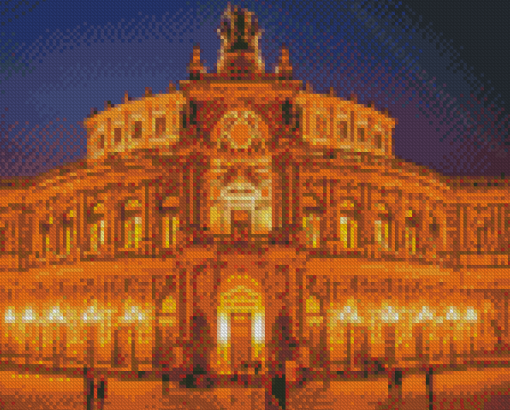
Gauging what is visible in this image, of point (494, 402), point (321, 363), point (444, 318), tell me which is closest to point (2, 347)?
point (321, 363)

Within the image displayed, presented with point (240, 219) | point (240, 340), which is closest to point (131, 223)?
point (240, 219)

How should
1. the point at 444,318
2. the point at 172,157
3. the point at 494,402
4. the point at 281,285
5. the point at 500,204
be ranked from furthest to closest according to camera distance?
1. the point at 500,204
2. the point at 444,318
3. the point at 172,157
4. the point at 281,285
5. the point at 494,402

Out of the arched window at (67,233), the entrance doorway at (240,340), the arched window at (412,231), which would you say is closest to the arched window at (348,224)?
the arched window at (412,231)

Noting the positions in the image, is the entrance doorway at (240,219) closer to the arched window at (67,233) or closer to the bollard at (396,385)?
the arched window at (67,233)

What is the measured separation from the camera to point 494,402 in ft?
101

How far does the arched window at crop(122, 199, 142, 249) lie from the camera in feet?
149

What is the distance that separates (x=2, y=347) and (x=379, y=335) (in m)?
24.9

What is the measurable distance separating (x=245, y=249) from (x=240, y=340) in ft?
15.8

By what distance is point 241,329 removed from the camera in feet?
134

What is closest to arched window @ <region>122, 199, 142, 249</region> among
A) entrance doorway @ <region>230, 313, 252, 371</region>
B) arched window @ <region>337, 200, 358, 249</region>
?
entrance doorway @ <region>230, 313, 252, 371</region>

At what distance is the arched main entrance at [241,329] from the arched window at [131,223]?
762 cm

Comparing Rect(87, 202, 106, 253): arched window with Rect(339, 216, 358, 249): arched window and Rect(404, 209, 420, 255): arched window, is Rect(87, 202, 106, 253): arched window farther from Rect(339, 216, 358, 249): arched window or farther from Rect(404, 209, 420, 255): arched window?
Rect(404, 209, 420, 255): arched window

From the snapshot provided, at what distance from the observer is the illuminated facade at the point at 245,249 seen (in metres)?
40.4

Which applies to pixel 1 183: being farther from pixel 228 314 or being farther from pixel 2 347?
pixel 228 314
